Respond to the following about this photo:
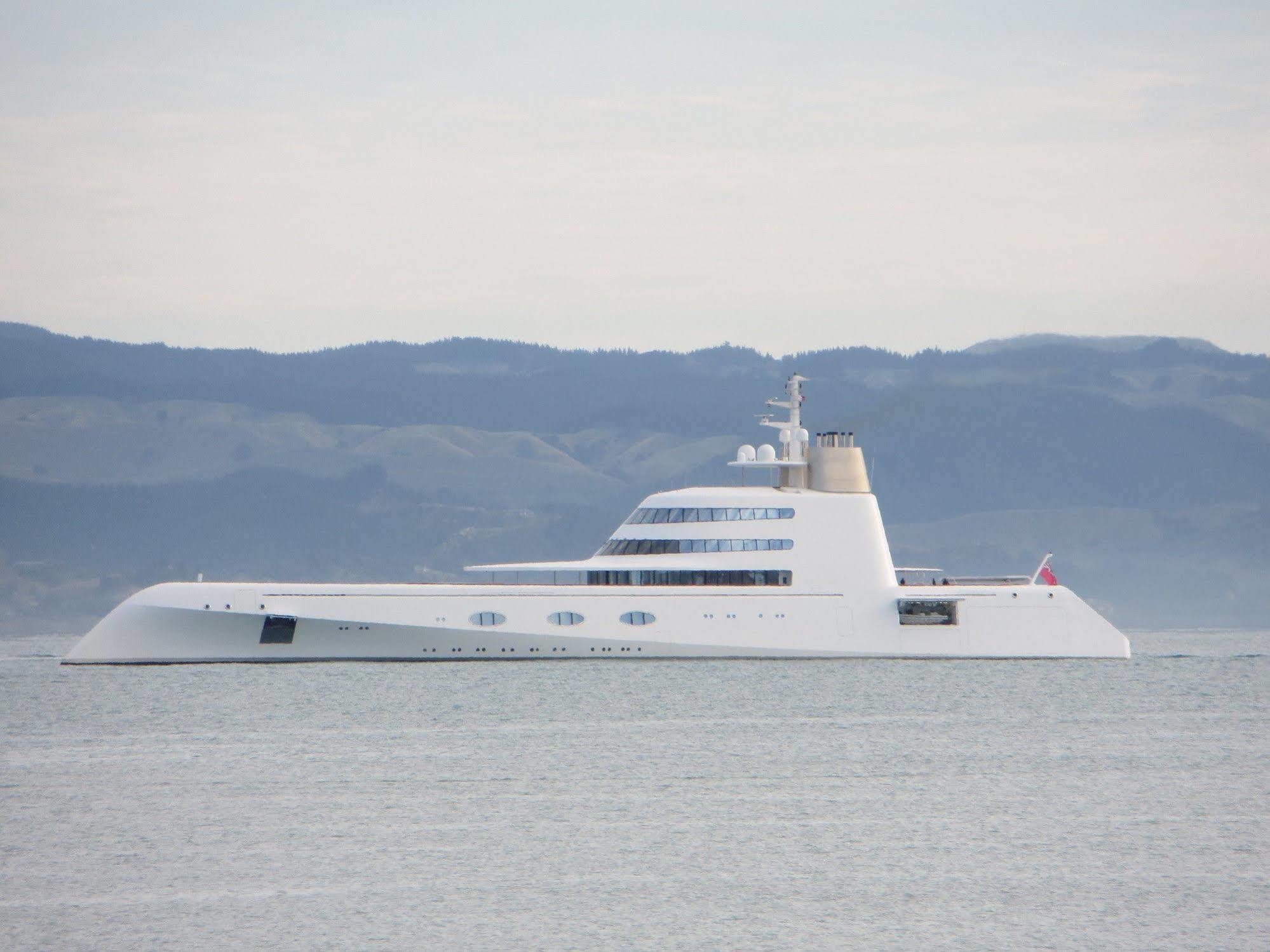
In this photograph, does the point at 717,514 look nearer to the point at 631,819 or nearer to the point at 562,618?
the point at 562,618

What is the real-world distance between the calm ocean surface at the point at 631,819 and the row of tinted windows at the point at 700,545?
406 centimetres

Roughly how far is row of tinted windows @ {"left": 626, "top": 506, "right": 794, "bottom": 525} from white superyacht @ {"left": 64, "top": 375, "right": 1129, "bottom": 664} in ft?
0.14

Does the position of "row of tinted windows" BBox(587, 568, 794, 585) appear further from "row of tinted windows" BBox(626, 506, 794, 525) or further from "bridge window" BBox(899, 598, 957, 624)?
"bridge window" BBox(899, 598, 957, 624)

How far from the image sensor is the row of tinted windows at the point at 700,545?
48.7m

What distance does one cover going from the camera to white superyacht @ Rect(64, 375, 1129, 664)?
4581cm

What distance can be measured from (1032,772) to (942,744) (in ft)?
13.6

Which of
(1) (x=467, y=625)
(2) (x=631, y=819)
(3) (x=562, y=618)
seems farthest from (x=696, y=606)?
(2) (x=631, y=819)

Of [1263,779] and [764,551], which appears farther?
[764,551]

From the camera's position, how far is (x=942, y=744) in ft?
117

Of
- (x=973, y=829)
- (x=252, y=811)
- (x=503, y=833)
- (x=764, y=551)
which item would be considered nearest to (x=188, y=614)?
(x=764, y=551)

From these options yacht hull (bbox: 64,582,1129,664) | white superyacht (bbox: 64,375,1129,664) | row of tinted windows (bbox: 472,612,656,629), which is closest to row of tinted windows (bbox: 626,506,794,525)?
white superyacht (bbox: 64,375,1129,664)

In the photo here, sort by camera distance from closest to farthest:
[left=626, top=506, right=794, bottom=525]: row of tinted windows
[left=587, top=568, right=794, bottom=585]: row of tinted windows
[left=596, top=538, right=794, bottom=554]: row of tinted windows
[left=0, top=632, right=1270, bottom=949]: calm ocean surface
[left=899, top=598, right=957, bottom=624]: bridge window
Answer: [left=0, top=632, right=1270, bottom=949]: calm ocean surface → [left=587, top=568, right=794, bottom=585]: row of tinted windows → [left=596, top=538, right=794, bottom=554]: row of tinted windows → [left=626, top=506, right=794, bottom=525]: row of tinted windows → [left=899, top=598, right=957, bottom=624]: bridge window

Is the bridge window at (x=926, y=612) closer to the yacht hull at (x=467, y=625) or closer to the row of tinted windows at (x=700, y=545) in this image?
the yacht hull at (x=467, y=625)

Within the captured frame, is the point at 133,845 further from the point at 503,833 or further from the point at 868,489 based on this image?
the point at 868,489
